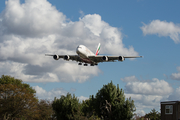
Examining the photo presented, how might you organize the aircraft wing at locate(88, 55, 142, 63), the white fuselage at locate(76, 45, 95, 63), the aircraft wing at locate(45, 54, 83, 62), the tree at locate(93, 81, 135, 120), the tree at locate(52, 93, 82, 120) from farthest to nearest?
the aircraft wing at locate(45, 54, 83, 62), the aircraft wing at locate(88, 55, 142, 63), the white fuselage at locate(76, 45, 95, 63), the tree at locate(52, 93, 82, 120), the tree at locate(93, 81, 135, 120)

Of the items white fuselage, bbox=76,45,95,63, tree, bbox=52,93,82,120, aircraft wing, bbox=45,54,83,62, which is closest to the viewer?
tree, bbox=52,93,82,120

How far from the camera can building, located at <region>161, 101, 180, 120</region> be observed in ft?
144

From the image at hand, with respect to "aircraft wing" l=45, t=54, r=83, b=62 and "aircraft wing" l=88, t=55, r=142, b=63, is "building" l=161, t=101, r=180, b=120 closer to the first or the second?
"aircraft wing" l=88, t=55, r=142, b=63

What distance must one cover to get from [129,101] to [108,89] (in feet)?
15.5

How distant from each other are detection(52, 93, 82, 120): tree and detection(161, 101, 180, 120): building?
1717cm

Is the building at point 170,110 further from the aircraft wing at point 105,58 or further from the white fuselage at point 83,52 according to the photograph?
the white fuselage at point 83,52

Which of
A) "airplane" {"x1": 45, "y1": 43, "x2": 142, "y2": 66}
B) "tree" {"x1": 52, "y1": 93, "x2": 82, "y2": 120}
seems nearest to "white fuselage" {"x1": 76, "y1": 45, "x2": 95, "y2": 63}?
"airplane" {"x1": 45, "y1": 43, "x2": 142, "y2": 66}

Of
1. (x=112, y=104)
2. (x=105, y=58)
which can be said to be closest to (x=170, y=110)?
(x=112, y=104)

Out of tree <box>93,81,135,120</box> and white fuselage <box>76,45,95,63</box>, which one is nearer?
tree <box>93,81,135,120</box>

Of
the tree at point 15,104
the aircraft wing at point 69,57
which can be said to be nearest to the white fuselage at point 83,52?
the aircraft wing at point 69,57

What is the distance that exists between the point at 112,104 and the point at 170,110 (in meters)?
11.7

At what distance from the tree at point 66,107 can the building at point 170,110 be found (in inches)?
676

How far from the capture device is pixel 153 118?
7456cm

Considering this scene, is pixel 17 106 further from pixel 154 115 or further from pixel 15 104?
pixel 154 115
